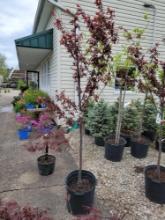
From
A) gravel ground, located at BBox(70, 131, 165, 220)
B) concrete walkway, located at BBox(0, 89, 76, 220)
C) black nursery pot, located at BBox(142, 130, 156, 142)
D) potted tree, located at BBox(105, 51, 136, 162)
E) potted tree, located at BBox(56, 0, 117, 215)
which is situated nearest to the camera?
potted tree, located at BBox(56, 0, 117, 215)

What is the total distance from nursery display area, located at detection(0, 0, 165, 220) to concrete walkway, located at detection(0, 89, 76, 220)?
4cm

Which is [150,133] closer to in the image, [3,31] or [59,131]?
[59,131]

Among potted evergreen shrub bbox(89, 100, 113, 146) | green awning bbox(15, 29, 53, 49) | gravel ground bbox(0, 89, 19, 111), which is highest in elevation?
green awning bbox(15, 29, 53, 49)

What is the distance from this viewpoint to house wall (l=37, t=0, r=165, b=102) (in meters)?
5.53

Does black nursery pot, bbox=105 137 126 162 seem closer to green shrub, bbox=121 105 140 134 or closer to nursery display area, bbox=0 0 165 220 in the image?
nursery display area, bbox=0 0 165 220

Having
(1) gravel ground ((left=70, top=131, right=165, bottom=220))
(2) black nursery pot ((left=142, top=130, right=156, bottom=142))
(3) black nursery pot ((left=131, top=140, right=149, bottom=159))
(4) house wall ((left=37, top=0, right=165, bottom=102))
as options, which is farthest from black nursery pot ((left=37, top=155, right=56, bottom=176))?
(2) black nursery pot ((left=142, top=130, right=156, bottom=142))

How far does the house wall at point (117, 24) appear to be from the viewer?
5531 mm

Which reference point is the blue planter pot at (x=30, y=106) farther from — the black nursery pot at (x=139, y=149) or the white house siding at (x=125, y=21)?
the black nursery pot at (x=139, y=149)

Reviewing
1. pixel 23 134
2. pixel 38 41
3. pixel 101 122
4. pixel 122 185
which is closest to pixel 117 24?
pixel 38 41

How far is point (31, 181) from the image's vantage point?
309cm

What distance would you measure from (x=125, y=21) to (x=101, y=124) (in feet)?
14.0

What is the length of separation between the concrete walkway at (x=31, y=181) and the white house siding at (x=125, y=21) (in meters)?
2.58

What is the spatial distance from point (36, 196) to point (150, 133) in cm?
372

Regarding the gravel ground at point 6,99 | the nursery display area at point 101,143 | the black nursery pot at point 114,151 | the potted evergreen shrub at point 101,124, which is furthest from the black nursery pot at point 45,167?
the gravel ground at point 6,99
